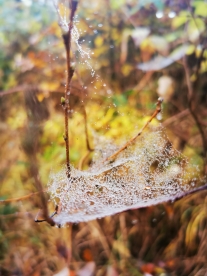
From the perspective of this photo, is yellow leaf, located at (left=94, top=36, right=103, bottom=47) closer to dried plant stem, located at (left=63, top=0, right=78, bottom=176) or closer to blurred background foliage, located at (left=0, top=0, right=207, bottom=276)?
blurred background foliage, located at (left=0, top=0, right=207, bottom=276)

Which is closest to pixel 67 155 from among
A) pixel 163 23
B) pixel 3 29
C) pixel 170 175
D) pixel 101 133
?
pixel 101 133

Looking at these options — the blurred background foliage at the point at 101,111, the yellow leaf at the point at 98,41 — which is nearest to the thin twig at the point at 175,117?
the blurred background foliage at the point at 101,111

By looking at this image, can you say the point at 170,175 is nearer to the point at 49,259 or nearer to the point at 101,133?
the point at 101,133

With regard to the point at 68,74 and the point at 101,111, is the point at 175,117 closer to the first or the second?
the point at 101,111

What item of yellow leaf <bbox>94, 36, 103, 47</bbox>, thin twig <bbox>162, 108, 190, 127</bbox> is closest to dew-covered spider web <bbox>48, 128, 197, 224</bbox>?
thin twig <bbox>162, 108, 190, 127</bbox>

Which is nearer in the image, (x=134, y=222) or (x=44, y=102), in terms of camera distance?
(x=44, y=102)

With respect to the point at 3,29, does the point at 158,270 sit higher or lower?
lower
